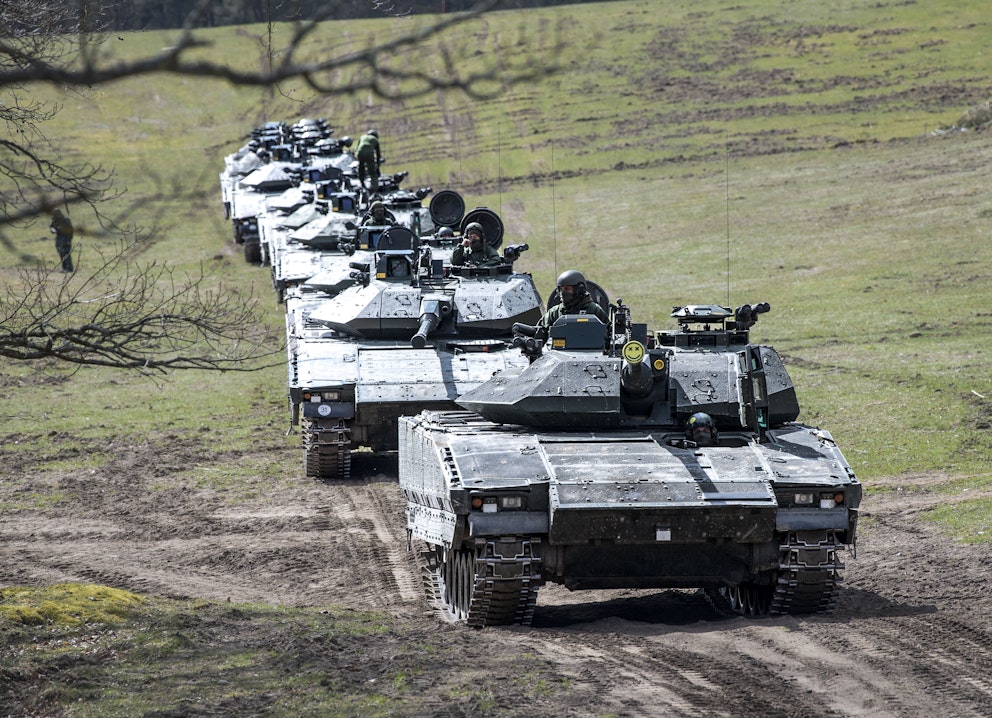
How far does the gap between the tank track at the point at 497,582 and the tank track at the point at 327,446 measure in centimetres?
628

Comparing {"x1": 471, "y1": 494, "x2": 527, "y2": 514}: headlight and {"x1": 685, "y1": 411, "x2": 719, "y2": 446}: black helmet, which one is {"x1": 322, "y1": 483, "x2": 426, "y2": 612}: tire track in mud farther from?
{"x1": 685, "y1": 411, "x2": 719, "y2": 446}: black helmet

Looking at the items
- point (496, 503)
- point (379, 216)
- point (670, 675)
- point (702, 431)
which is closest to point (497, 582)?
point (496, 503)

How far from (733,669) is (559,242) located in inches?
1185

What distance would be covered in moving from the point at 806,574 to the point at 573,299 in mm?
3992

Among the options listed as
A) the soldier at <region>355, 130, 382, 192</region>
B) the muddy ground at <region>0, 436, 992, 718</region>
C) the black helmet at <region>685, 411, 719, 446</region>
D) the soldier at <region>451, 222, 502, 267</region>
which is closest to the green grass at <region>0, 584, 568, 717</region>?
the muddy ground at <region>0, 436, 992, 718</region>

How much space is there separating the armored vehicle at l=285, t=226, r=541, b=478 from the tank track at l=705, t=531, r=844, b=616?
21.4 feet

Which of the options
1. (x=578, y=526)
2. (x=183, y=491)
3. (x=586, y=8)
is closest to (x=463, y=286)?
(x=183, y=491)

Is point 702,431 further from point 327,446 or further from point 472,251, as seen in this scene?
point 472,251

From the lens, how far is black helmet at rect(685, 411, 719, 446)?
12742 mm

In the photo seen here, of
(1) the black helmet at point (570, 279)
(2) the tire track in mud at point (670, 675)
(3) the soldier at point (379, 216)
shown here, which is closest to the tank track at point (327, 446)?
(1) the black helmet at point (570, 279)

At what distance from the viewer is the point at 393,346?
66.2ft

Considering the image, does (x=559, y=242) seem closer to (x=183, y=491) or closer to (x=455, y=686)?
(x=183, y=491)

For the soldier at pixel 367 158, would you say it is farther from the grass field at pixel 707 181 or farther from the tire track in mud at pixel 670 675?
the tire track in mud at pixel 670 675

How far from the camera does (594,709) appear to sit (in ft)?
31.4
